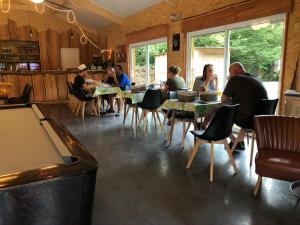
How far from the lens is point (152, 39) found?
7.25 metres

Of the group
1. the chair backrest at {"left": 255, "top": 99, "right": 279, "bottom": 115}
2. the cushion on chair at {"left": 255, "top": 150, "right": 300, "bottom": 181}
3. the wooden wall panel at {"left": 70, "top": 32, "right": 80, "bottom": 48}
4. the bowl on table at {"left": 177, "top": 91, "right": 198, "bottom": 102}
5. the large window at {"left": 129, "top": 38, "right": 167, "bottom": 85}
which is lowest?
the cushion on chair at {"left": 255, "top": 150, "right": 300, "bottom": 181}

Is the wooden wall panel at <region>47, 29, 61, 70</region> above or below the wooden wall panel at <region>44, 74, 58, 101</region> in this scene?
above

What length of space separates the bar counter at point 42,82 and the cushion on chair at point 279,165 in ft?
26.3

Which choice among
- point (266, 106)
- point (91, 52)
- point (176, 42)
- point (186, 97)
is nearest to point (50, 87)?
point (91, 52)

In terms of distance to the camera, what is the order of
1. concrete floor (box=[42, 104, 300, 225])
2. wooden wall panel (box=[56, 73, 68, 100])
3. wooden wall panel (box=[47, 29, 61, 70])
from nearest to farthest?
concrete floor (box=[42, 104, 300, 225])
wooden wall panel (box=[56, 73, 68, 100])
wooden wall panel (box=[47, 29, 61, 70])

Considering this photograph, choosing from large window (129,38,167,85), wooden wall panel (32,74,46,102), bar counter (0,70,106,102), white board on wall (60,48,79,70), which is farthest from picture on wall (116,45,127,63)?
wooden wall panel (32,74,46,102)

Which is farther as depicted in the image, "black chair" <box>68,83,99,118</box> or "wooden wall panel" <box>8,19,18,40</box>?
"wooden wall panel" <box>8,19,18,40</box>

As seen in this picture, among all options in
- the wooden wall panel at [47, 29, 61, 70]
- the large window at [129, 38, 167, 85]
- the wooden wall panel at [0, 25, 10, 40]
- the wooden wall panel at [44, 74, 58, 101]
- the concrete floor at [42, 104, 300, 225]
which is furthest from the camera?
the wooden wall panel at [47, 29, 61, 70]

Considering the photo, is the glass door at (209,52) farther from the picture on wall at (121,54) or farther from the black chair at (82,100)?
the picture on wall at (121,54)

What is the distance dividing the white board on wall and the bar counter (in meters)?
1.58

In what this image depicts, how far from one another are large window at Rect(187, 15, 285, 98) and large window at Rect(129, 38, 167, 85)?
5.02 ft

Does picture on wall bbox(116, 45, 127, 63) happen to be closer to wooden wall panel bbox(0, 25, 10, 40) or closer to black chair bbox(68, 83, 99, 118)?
black chair bbox(68, 83, 99, 118)

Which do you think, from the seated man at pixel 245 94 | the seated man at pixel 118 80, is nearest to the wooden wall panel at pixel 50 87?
the seated man at pixel 118 80

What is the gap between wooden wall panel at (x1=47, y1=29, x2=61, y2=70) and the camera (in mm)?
10062
